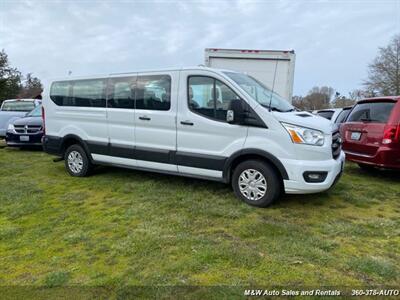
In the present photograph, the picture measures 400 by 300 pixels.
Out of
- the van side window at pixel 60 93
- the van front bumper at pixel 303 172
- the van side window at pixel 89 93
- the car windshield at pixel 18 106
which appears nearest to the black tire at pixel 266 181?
the van front bumper at pixel 303 172

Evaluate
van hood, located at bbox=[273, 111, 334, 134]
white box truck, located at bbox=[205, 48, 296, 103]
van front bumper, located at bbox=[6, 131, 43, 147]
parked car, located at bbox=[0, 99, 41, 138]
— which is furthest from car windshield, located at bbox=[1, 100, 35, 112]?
van hood, located at bbox=[273, 111, 334, 134]

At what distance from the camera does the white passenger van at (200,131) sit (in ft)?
15.2

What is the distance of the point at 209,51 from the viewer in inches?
362

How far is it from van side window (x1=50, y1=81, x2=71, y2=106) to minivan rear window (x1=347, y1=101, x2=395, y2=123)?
5609mm

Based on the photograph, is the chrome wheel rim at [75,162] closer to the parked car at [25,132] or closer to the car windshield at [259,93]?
the car windshield at [259,93]

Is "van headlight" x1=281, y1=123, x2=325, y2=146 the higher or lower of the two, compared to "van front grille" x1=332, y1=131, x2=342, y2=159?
higher

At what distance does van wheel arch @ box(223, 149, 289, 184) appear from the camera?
4680mm

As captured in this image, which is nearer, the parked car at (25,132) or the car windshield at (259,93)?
the car windshield at (259,93)

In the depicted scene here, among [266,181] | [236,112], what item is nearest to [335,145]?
[266,181]

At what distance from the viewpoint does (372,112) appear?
6.53 metres

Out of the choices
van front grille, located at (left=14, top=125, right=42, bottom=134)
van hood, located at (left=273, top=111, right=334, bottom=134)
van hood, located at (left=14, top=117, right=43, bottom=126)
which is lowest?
van front grille, located at (left=14, top=125, right=42, bottom=134)

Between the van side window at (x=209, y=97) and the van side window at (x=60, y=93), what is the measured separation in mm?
2828

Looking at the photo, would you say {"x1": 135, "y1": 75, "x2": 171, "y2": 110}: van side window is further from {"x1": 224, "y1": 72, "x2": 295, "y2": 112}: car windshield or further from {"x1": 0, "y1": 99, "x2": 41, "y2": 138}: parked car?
{"x1": 0, "y1": 99, "x2": 41, "y2": 138}: parked car

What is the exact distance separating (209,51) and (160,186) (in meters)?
4.65
